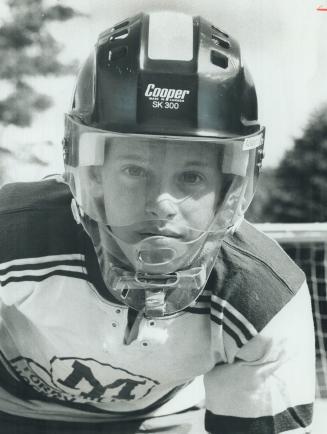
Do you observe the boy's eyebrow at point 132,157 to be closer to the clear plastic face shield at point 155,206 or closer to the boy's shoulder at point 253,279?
the clear plastic face shield at point 155,206

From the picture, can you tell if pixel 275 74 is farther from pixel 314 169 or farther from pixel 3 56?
pixel 3 56

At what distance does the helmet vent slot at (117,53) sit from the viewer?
126 cm

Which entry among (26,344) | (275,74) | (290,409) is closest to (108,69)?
(26,344)

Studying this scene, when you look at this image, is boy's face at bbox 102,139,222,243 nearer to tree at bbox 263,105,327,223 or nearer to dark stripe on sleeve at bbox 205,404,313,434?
dark stripe on sleeve at bbox 205,404,313,434

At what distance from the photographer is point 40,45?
96.7 inches

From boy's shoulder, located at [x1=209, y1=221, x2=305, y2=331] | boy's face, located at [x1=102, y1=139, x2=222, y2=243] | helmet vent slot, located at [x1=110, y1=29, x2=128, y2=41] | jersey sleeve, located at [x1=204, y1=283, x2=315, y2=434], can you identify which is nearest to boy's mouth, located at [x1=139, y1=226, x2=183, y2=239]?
boy's face, located at [x1=102, y1=139, x2=222, y2=243]

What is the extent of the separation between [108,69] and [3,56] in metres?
1.32

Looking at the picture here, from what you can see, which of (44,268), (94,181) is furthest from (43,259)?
(94,181)

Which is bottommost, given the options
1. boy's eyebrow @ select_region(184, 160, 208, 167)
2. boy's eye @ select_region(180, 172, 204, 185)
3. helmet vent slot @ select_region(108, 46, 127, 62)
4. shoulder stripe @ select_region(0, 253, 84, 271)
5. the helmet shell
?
shoulder stripe @ select_region(0, 253, 84, 271)

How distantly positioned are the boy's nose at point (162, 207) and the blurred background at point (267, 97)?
0.99m

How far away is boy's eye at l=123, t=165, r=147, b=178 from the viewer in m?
1.23

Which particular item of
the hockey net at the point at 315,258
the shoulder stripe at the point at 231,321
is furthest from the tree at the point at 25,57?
the shoulder stripe at the point at 231,321

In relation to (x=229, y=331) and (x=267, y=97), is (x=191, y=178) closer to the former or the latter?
(x=229, y=331)

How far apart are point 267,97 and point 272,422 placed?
4.21 feet
